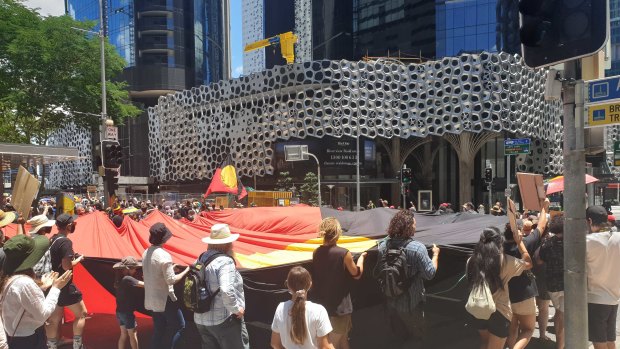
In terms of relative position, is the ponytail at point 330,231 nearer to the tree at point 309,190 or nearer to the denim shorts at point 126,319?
the denim shorts at point 126,319

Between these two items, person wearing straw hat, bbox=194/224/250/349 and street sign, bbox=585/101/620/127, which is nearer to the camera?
street sign, bbox=585/101/620/127

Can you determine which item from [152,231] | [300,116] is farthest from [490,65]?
[152,231]

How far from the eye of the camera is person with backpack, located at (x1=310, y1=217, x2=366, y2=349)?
16.5 ft

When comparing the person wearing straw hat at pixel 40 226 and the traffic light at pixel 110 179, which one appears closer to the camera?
the person wearing straw hat at pixel 40 226

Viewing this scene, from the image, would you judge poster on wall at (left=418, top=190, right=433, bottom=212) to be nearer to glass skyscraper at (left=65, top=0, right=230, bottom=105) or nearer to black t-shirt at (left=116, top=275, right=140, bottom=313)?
black t-shirt at (left=116, top=275, right=140, bottom=313)

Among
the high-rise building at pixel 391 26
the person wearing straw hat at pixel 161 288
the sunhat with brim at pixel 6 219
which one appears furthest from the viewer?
the high-rise building at pixel 391 26

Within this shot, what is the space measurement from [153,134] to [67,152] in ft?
140

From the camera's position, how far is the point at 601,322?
4945mm


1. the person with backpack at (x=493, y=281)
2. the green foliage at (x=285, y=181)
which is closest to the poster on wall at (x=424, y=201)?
the green foliage at (x=285, y=181)

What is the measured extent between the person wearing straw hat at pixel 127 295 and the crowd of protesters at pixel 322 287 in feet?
0.04

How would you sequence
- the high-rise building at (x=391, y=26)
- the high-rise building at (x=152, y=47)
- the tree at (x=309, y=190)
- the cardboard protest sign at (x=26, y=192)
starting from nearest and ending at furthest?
the cardboard protest sign at (x=26, y=192) < the tree at (x=309, y=190) < the high-rise building at (x=391, y=26) < the high-rise building at (x=152, y=47)

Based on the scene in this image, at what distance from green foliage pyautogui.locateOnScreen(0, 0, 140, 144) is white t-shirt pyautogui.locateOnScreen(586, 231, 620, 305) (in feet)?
76.7

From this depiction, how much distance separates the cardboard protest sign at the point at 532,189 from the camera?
5.97 m

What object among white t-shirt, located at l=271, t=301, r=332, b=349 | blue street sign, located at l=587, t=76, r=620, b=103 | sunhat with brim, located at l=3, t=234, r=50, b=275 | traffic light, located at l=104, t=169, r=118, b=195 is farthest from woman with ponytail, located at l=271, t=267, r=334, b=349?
traffic light, located at l=104, t=169, r=118, b=195
